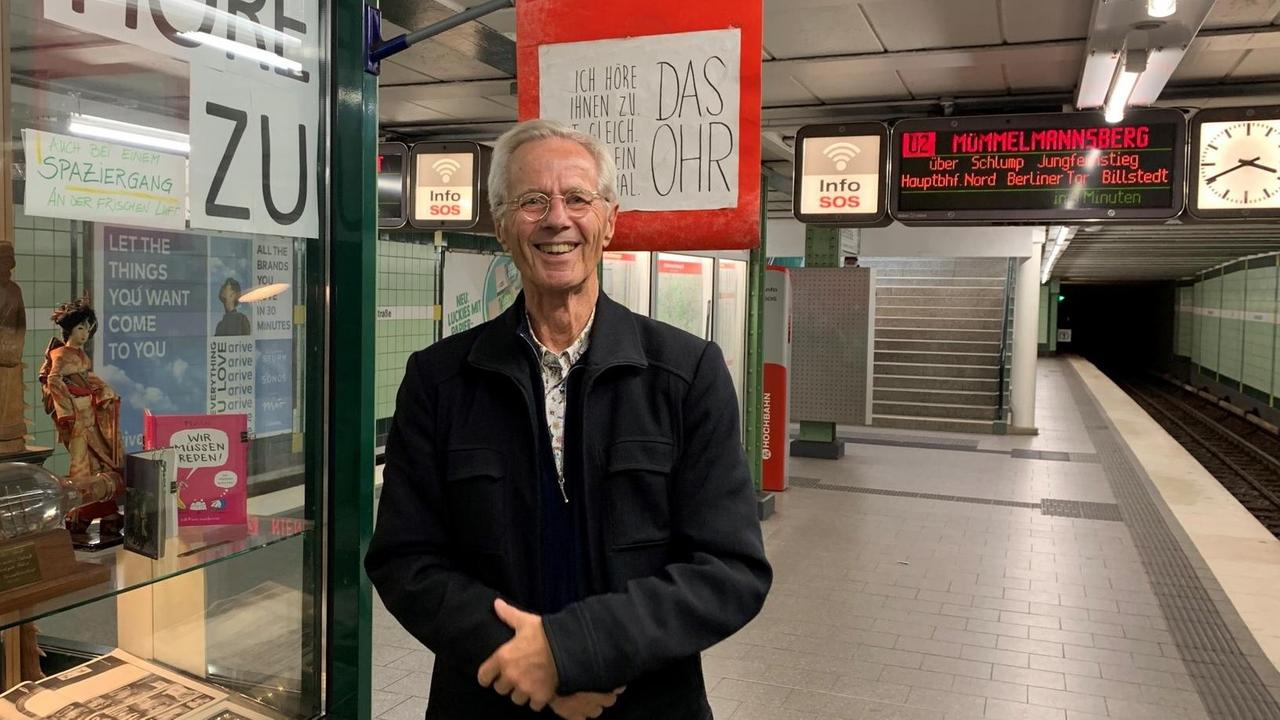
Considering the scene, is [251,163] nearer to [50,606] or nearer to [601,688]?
[50,606]

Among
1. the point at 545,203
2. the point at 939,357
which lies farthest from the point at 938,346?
the point at 545,203

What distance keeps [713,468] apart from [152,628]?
1149 millimetres

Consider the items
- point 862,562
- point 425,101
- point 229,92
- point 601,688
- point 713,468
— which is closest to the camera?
point 601,688

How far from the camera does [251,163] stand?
5.46 ft

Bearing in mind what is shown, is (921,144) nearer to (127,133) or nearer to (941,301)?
(127,133)

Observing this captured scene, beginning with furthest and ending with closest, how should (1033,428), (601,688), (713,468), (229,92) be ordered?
(1033,428) < (229,92) < (713,468) < (601,688)

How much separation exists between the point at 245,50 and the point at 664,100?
898 mm

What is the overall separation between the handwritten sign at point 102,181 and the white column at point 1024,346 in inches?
511

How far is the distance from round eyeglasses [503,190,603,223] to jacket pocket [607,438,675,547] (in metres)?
0.35

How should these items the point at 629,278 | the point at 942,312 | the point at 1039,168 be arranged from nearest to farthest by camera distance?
the point at 1039,168
the point at 629,278
the point at 942,312

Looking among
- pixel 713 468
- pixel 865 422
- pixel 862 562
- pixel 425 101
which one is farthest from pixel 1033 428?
pixel 713 468

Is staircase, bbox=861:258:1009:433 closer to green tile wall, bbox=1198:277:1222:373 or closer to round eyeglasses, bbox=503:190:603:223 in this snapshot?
green tile wall, bbox=1198:277:1222:373

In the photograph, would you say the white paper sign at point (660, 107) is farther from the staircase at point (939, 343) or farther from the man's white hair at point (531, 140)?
the staircase at point (939, 343)

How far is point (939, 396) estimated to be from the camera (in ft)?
47.4
